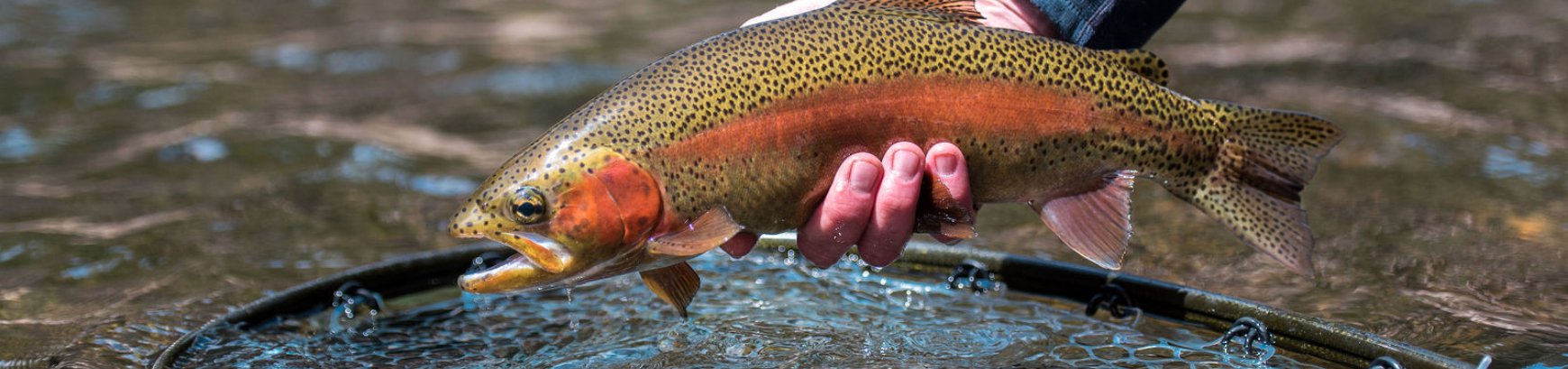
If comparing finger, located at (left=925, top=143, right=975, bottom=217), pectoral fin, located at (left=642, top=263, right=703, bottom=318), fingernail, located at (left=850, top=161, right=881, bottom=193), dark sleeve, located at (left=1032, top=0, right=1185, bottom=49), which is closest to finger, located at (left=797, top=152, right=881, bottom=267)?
fingernail, located at (left=850, top=161, right=881, bottom=193)

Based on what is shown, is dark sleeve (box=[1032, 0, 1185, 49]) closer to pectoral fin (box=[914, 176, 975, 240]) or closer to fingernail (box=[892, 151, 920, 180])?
pectoral fin (box=[914, 176, 975, 240])

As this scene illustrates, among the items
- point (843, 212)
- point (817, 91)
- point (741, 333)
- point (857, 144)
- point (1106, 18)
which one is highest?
point (1106, 18)

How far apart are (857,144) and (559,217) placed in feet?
2.12

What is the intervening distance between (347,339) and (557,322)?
1.66ft

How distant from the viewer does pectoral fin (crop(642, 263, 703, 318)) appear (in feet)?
9.42

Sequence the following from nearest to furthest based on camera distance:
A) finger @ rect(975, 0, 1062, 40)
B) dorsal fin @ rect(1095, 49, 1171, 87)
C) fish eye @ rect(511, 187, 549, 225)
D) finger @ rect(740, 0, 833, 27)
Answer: fish eye @ rect(511, 187, 549, 225) < dorsal fin @ rect(1095, 49, 1171, 87) < finger @ rect(740, 0, 833, 27) < finger @ rect(975, 0, 1062, 40)

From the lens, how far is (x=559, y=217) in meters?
2.53

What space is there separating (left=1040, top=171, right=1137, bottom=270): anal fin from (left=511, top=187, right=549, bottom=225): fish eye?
112 cm

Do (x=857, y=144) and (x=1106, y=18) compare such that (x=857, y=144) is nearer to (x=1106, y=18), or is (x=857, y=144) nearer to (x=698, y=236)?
(x=698, y=236)

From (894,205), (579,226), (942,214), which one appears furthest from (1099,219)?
(579,226)

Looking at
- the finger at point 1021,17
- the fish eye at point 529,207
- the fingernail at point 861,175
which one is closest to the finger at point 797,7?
the finger at point 1021,17

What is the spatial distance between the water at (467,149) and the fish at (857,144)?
0.73m

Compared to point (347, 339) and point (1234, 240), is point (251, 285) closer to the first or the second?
point (347, 339)

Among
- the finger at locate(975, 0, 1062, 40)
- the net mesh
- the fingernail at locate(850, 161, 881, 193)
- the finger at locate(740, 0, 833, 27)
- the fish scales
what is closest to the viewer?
the fish scales
